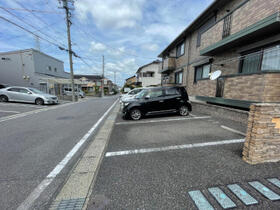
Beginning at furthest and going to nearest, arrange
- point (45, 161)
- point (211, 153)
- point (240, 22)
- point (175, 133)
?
point (240, 22), point (175, 133), point (211, 153), point (45, 161)

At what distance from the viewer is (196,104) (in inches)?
296

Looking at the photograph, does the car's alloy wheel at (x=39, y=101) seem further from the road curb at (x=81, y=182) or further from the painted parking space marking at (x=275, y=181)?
the painted parking space marking at (x=275, y=181)

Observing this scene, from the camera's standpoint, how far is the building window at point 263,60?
158 inches

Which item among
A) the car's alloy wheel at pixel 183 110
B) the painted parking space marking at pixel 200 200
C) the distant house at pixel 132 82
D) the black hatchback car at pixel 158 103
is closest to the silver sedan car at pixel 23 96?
the black hatchback car at pixel 158 103

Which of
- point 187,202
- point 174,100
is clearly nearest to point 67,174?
point 187,202

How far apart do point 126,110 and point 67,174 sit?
157 inches

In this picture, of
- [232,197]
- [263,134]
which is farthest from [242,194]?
[263,134]

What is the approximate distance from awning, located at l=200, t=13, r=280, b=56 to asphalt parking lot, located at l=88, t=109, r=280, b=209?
376 cm

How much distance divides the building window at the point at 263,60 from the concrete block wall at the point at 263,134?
3.02 meters

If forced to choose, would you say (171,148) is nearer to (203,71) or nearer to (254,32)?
(254,32)

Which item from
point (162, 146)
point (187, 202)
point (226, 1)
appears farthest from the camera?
point (226, 1)

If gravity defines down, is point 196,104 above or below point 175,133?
above

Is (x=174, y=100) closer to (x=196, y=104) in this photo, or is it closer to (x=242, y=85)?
(x=196, y=104)

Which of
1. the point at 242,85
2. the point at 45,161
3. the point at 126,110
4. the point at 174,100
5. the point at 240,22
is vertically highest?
the point at 240,22
